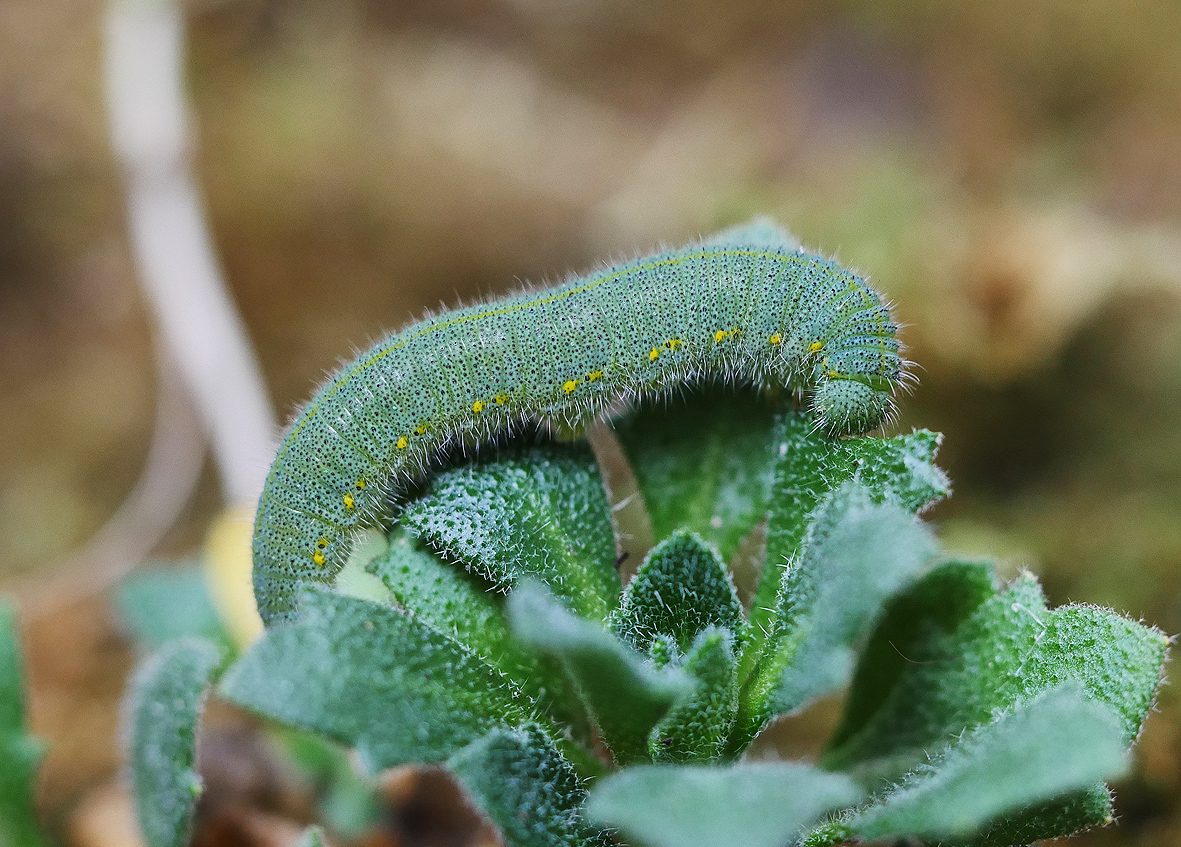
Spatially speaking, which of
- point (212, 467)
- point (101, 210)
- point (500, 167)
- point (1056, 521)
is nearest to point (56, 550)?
point (212, 467)

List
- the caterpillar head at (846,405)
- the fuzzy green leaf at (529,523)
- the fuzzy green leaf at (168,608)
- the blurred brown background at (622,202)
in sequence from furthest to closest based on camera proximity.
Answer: the blurred brown background at (622,202), the fuzzy green leaf at (168,608), the caterpillar head at (846,405), the fuzzy green leaf at (529,523)

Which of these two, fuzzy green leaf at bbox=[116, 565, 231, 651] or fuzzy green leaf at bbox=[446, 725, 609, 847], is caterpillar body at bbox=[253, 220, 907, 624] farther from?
fuzzy green leaf at bbox=[116, 565, 231, 651]

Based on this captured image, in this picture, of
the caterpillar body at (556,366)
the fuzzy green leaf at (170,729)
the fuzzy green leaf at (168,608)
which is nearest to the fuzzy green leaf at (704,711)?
the caterpillar body at (556,366)

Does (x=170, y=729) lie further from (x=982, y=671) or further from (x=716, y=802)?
(x=982, y=671)

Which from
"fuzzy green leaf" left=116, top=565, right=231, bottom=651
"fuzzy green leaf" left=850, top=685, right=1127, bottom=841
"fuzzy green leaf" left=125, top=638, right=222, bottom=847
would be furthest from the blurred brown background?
"fuzzy green leaf" left=850, top=685, right=1127, bottom=841

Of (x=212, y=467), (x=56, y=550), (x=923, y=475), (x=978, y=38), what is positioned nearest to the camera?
(x=923, y=475)

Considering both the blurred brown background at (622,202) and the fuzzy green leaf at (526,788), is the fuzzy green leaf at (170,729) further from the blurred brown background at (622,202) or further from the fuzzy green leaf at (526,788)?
the blurred brown background at (622,202)

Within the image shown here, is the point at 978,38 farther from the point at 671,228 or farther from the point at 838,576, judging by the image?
the point at 838,576
